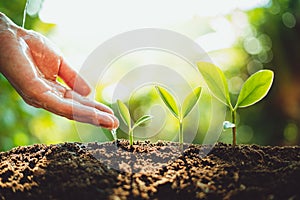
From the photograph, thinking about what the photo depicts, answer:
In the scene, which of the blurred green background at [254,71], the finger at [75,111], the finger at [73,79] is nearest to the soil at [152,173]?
the finger at [75,111]

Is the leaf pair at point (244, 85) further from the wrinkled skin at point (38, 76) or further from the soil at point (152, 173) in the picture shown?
the wrinkled skin at point (38, 76)

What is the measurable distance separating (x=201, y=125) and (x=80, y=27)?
95cm

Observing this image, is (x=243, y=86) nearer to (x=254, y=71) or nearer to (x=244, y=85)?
(x=244, y=85)

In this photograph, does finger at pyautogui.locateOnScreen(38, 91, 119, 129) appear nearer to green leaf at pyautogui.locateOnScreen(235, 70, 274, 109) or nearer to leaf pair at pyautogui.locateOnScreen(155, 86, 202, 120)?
leaf pair at pyautogui.locateOnScreen(155, 86, 202, 120)

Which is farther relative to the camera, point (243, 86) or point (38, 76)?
point (38, 76)

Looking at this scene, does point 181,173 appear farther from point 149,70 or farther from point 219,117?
point 219,117

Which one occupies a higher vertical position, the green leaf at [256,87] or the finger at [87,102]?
the green leaf at [256,87]

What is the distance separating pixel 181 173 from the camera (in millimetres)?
656

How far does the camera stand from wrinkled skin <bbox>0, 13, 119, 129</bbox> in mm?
832

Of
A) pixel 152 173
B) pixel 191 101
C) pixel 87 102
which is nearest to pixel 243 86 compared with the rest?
pixel 191 101

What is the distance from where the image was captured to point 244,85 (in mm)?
775

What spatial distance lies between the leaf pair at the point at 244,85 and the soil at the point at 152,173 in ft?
0.36

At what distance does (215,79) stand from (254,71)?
5.15 feet

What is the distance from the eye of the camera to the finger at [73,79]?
3.47ft
